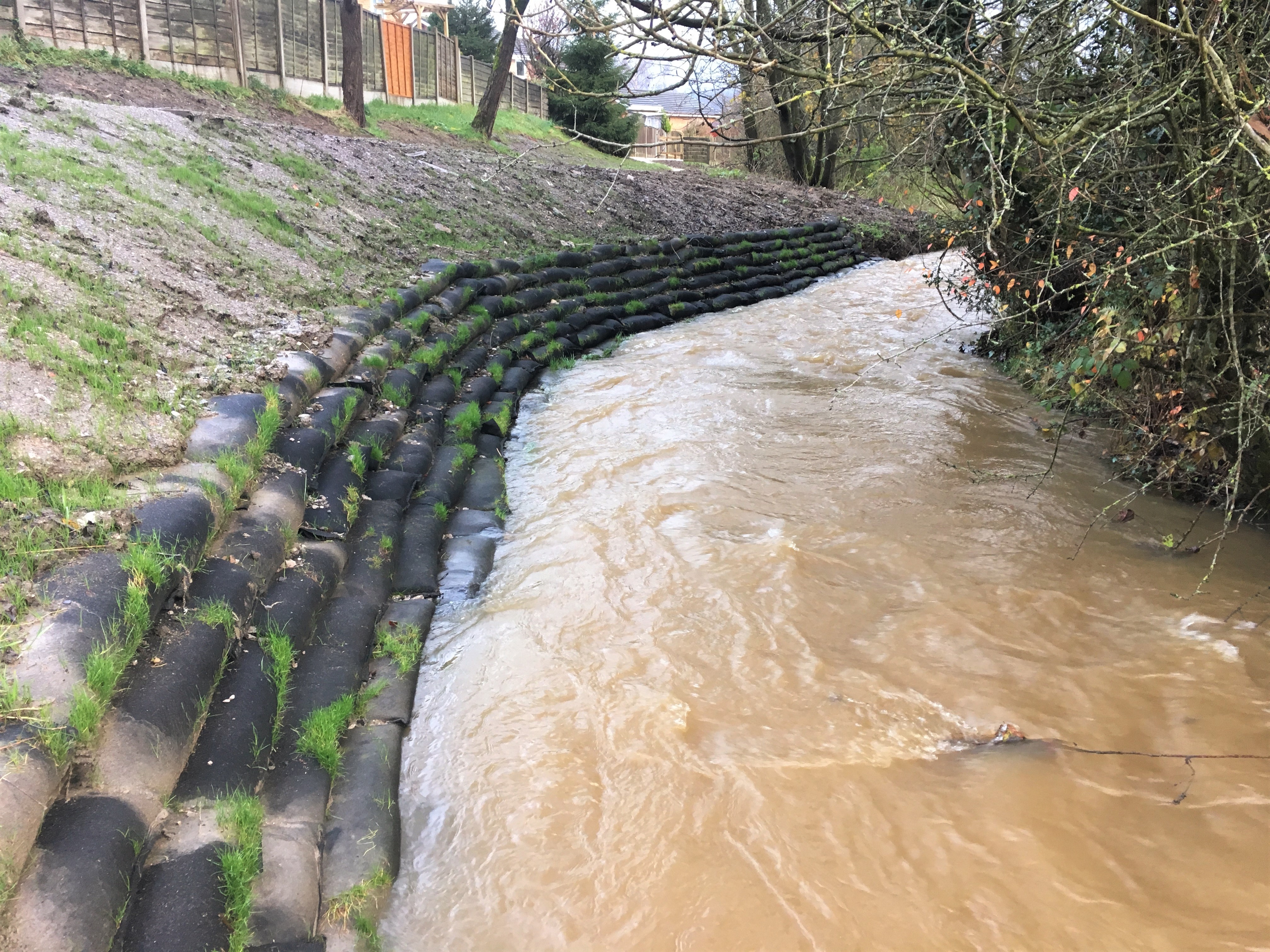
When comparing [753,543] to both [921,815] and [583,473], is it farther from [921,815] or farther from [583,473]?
[921,815]

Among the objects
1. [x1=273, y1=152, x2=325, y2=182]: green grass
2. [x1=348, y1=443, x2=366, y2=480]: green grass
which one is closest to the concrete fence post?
[x1=273, y1=152, x2=325, y2=182]: green grass

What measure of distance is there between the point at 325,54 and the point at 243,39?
4.92 feet

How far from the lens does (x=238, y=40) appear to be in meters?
12.3

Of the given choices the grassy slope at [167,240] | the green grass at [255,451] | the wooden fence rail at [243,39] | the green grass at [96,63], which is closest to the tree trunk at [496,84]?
the wooden fence rail at [243,39]

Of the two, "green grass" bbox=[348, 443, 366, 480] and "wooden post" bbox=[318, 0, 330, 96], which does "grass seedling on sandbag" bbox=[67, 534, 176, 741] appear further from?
"wooden post" bbox=[318, 0, 330, 96]

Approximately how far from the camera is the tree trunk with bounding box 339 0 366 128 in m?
12.7

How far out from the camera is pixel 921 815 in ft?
8.95

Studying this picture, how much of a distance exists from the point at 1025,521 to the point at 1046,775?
7.19ft

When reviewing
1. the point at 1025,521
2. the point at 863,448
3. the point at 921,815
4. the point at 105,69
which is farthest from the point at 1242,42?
the point at 105,69

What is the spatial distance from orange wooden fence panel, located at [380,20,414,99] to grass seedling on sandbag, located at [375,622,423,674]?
49.0ft

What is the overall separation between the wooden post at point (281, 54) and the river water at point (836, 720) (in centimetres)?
1073

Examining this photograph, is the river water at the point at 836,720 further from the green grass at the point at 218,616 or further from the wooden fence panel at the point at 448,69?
the wooden fence panel at the point at 448,69

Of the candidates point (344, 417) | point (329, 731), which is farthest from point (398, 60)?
point (329, 731)

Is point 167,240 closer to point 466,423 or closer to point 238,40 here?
point 466,423
